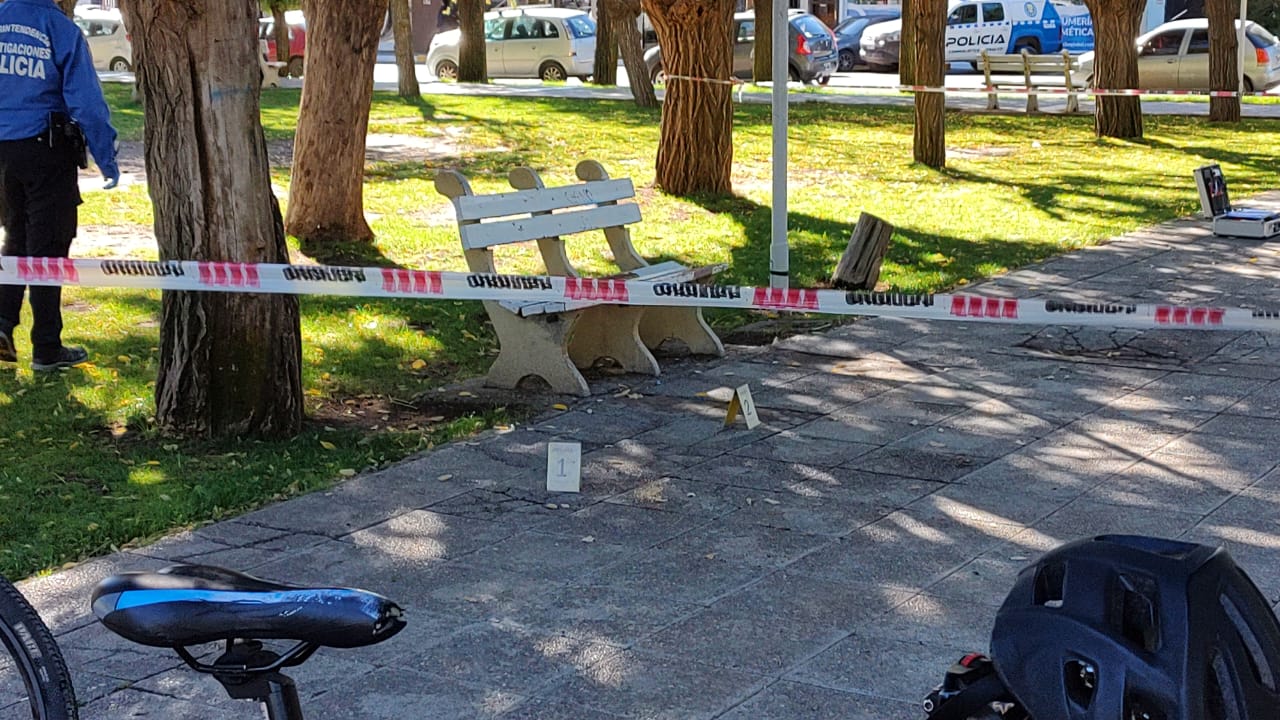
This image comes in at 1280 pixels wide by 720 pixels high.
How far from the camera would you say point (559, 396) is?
24.6 ft

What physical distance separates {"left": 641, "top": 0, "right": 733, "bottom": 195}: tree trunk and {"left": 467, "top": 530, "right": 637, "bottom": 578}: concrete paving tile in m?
9.24

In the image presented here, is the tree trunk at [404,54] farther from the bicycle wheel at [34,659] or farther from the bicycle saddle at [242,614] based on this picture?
the bicycle saddle at [242,614]

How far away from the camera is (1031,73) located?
32844mm

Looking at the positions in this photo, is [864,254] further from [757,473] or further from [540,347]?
[757,473]

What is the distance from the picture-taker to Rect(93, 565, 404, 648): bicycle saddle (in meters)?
2.01

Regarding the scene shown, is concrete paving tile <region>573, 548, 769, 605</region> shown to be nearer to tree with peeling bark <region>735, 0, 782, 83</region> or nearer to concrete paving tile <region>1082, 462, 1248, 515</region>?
concrete paving tile <region>1082, 462, 1248, 515</region>

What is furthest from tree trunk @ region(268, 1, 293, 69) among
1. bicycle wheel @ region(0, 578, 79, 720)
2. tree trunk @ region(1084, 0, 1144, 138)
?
bicycle wheel @ region(0, 578, 79, 720)

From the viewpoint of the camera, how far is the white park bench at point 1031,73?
83.4ft

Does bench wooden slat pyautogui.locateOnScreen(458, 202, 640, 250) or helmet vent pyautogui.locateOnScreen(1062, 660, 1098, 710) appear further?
bench wooden slat pyautogui.locateOnScreen(458, 202, 640, 250)

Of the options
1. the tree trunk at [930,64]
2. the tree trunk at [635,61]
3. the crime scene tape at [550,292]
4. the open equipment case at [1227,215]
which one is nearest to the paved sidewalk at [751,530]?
the crime scene tape at [550,292]

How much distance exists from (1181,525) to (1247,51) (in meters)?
25.2

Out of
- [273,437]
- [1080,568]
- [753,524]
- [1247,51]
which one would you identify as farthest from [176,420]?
[1247,51]

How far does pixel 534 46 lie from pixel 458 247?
23.8m

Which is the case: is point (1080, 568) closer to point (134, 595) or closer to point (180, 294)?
point (134, 595)
